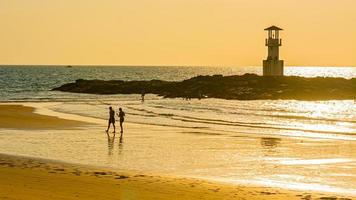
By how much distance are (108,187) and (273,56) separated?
66386 mm

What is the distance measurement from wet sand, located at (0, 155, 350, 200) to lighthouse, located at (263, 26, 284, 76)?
62977mm

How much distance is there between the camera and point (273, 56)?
7938cm

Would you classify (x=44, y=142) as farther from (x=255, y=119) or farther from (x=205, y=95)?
(x=205, y=95)

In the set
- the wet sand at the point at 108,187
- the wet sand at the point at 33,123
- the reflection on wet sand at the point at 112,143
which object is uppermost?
the wet sand at the point at 33,123

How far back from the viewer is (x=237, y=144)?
88.0 ft

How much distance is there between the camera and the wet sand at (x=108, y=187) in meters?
13.9

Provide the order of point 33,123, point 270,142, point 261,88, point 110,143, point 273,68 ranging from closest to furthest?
1. point 110,143
2. point 270,142
3. point 33,123
4. point 261,88
5. point 273,68

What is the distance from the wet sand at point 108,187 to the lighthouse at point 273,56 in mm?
62977

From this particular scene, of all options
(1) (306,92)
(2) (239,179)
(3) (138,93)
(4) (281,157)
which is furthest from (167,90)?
(2) (239,179)

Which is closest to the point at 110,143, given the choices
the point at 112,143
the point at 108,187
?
the point at 112,143

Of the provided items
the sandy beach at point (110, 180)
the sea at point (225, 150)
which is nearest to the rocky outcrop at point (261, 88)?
the sea at point (225, 150)

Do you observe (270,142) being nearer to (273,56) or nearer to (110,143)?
(110,143)

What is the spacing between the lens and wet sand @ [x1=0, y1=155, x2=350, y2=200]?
45.5 ft

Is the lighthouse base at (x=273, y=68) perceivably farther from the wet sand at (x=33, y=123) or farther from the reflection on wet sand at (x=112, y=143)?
the reflection on wet sand at (x=112, y=143)
